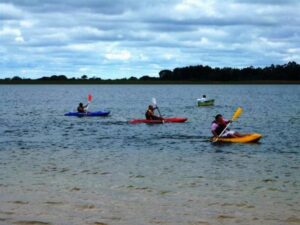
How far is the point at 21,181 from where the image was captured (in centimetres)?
1558

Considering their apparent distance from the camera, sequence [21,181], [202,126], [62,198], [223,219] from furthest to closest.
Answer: [202,126] → [21,181] → [62,198] → [223,219]

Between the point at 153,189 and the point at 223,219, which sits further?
the point at 153,189

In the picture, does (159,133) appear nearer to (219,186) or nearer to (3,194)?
(219,186)

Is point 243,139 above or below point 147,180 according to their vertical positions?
above

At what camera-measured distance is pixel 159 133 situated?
31.3m

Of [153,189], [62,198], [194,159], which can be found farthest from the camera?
[194,159]

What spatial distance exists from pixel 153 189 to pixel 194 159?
620 cm

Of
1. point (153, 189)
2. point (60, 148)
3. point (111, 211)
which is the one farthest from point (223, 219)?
point (60, 148)

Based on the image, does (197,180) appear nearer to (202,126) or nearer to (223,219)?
(223,219)

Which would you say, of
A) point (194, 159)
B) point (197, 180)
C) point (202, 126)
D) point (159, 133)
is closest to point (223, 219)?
point (197, 180)

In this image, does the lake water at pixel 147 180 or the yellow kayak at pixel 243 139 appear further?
the yellow kayak at pixel 243 139

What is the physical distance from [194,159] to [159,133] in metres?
10.8

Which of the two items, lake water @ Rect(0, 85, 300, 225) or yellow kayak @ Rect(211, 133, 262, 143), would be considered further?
yellow kayak @ Rect(211, 133, 262, 143)

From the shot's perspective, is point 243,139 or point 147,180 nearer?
point 147,180
